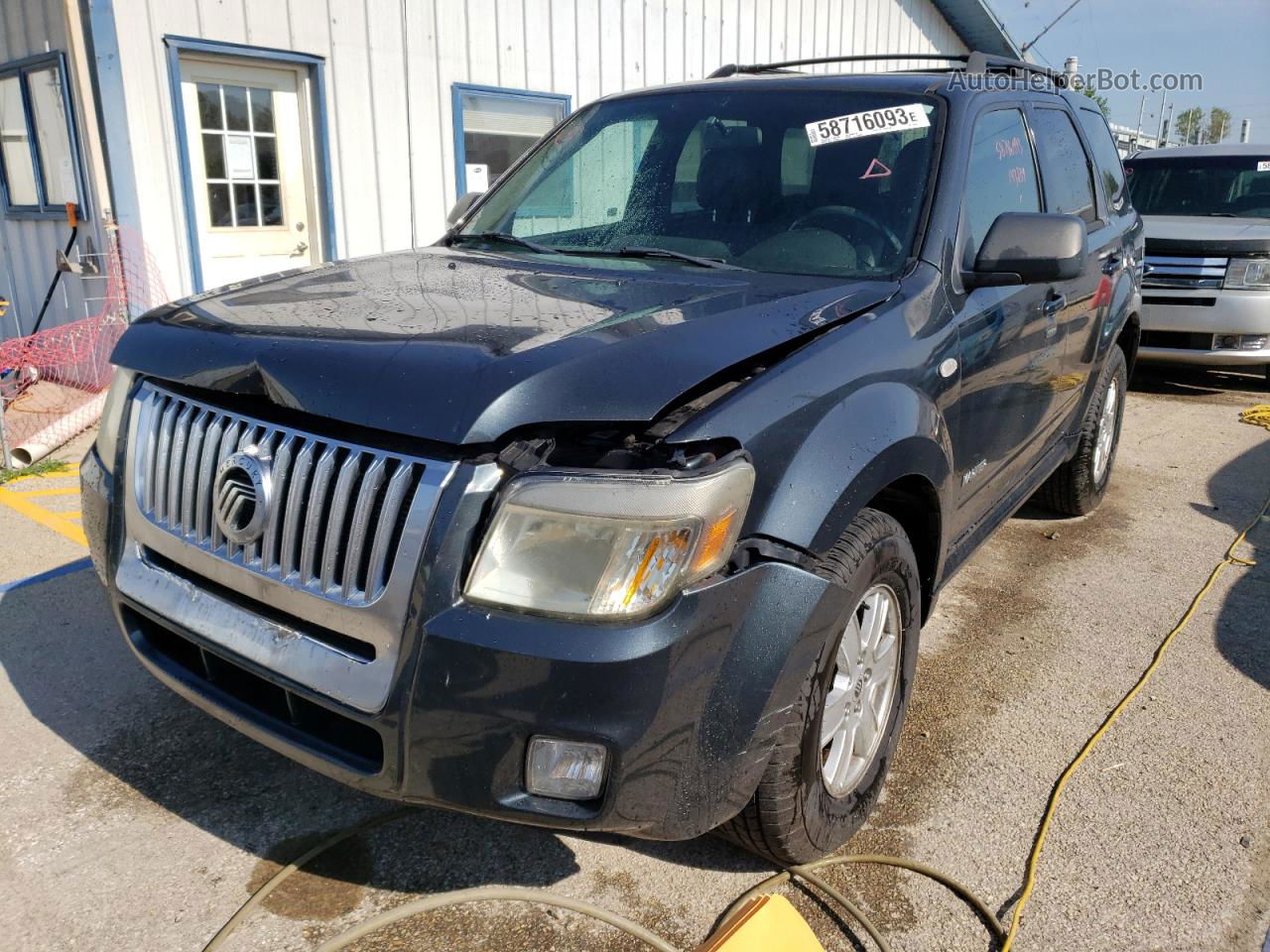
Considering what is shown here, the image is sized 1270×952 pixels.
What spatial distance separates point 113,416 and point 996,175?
8.98ft

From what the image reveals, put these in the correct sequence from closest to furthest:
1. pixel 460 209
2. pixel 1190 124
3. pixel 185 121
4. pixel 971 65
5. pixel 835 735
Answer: pixel 835 735 < pixel 971 65 < pixel 460 209 < pixel 185 121 < pixel 1190 124

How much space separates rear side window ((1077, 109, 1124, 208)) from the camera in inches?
185

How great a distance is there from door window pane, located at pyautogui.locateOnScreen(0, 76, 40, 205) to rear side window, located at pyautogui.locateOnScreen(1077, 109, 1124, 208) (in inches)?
273

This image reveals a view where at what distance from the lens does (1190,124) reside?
3822 cm

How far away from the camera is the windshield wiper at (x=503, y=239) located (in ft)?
10.7

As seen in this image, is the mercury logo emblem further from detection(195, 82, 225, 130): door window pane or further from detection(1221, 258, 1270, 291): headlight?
detection(1221, 258, 1270, 291): headlight

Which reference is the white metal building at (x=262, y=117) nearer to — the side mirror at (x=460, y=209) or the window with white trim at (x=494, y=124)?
the window with white trim at (x=494, y=124)

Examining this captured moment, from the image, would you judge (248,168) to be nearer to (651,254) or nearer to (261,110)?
(261,110)

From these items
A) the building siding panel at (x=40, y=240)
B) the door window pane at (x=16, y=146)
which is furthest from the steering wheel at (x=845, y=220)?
the door window pane at (x=16, y=146)

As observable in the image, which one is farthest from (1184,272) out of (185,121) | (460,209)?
(185,121)

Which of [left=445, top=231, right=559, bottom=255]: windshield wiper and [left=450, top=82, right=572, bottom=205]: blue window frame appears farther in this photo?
[left=450, top=82, right=572, bottom=205]: blue window frame

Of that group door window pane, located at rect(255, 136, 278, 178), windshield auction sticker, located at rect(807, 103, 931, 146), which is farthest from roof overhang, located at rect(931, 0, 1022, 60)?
windshield auction sticker, located at rect(807, 103, 931, 146)

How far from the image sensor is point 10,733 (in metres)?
3.04

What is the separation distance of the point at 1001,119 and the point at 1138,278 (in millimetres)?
2133
